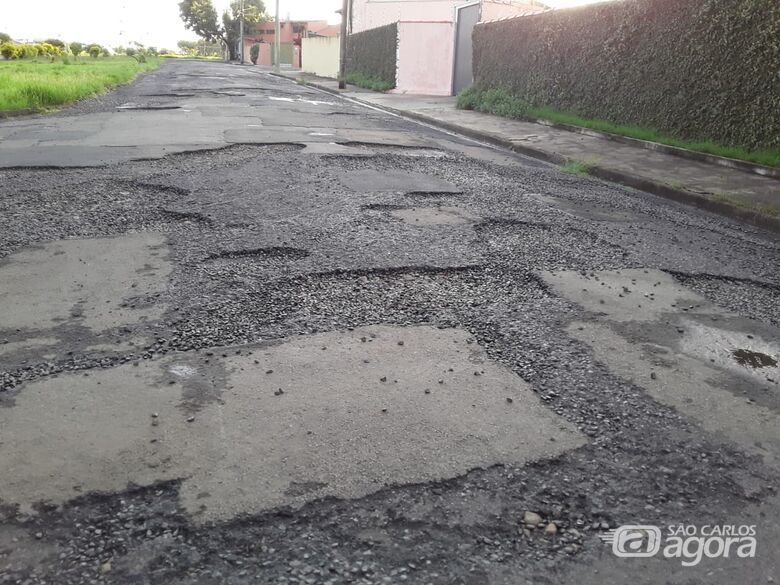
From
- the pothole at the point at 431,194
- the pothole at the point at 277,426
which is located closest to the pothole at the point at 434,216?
the pothole at the point at 431,194

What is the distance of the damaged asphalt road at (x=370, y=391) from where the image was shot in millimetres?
1817

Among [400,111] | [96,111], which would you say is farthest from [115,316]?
[400,111]

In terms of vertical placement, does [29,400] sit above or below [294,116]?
below

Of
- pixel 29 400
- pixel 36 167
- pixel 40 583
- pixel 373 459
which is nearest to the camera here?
pixel 40 583

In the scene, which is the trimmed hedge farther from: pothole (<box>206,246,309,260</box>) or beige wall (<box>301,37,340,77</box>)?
pothole (<box>206,246,309,260</box>)

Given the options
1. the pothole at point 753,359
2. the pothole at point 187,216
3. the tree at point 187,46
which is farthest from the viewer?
the tree at point 187,46

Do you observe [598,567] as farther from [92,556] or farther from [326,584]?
[92,556]

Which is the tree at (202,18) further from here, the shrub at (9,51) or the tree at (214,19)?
the shrub at (9,51)

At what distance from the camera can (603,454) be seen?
2.31m

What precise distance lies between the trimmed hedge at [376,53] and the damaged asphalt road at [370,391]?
72.8ft

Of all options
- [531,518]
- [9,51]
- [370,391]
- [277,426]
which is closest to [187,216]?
[370,391]

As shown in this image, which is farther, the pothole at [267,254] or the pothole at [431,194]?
the pothole at [431,194]

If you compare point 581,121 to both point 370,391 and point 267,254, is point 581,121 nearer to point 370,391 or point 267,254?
point 267,254

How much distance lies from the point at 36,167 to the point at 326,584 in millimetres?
6864
